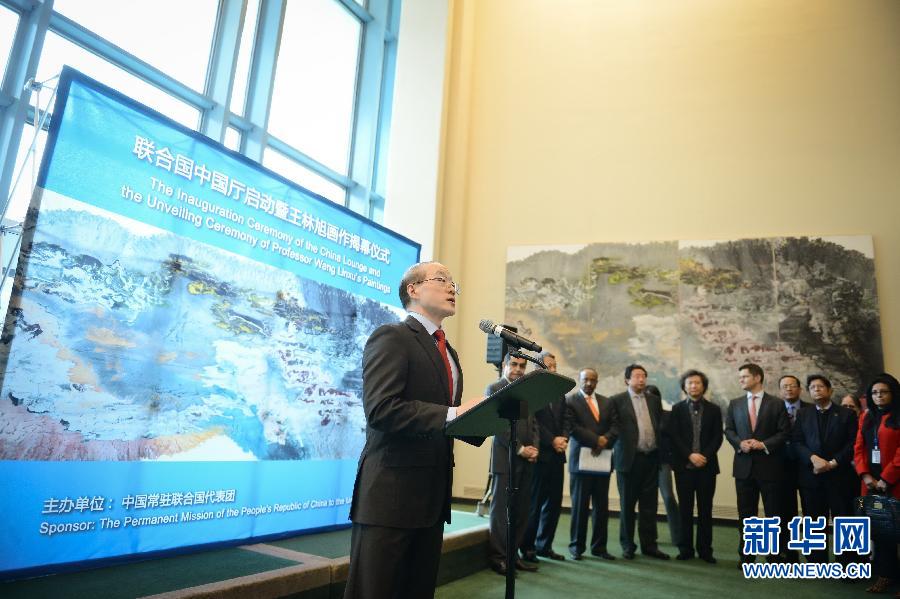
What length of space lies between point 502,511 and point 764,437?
224 cm

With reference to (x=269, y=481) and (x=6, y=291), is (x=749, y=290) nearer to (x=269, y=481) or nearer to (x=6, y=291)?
(x=269, y=481)

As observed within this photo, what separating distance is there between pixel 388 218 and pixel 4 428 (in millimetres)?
5518

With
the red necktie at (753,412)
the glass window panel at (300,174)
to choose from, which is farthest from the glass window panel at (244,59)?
the red necktie at (753,412)

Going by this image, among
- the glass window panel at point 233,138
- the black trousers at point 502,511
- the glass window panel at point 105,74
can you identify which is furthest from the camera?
the glass window panel at point 233,138

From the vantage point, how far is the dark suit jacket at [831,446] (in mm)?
4613

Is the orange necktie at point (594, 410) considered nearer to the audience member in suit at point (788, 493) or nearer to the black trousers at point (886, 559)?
the audience member in suit at point (788, 493)

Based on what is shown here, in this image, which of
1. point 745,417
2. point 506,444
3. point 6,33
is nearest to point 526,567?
point 506,444

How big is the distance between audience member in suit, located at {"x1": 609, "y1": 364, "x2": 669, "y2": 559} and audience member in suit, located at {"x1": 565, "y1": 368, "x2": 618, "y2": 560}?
0.13 m

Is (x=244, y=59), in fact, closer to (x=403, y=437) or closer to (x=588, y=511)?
(x=588, y=511)

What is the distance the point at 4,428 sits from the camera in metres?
2.49

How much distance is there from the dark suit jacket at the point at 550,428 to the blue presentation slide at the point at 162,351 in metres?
1.46

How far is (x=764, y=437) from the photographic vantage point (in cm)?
479

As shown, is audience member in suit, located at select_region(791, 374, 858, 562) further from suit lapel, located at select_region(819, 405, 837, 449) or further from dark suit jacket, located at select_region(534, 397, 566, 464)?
dark suit jacket, located at select_region(534, 397, 566, 464)

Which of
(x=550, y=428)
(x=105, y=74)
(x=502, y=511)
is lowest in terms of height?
(x=502, y=511)
